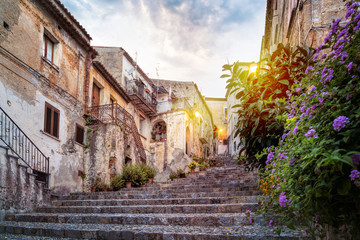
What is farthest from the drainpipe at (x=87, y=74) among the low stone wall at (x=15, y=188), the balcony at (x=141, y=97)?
the low stone wall at (x=15, y=188)

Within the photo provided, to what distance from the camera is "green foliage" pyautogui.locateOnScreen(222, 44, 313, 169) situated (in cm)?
534

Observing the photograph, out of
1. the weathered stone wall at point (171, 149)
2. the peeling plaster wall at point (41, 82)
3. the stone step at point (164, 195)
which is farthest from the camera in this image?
the weathered stone wall at point (171, 149)

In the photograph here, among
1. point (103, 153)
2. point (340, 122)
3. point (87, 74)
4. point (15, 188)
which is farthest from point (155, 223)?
point (87, 74)

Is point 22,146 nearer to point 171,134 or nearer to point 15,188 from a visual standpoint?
point 15,188

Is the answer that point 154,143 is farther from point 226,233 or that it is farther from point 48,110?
point 226,233

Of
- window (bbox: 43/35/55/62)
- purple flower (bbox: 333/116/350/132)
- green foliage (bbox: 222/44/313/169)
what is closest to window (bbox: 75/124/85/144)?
window (bbox: 43/35/55/62)

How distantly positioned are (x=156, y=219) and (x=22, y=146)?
18.1 feet

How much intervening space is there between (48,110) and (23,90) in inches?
53.6

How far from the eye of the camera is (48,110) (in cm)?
1056

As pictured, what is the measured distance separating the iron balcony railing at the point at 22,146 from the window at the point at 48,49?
3.37 meters

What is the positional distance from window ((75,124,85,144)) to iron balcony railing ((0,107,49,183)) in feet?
7.72

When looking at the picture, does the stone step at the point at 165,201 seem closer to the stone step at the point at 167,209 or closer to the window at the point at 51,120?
the stone step at the point at 167,209

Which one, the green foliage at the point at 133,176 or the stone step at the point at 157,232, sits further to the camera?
the green foliage at the point at 133,176

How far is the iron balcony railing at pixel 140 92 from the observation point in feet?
64.3
